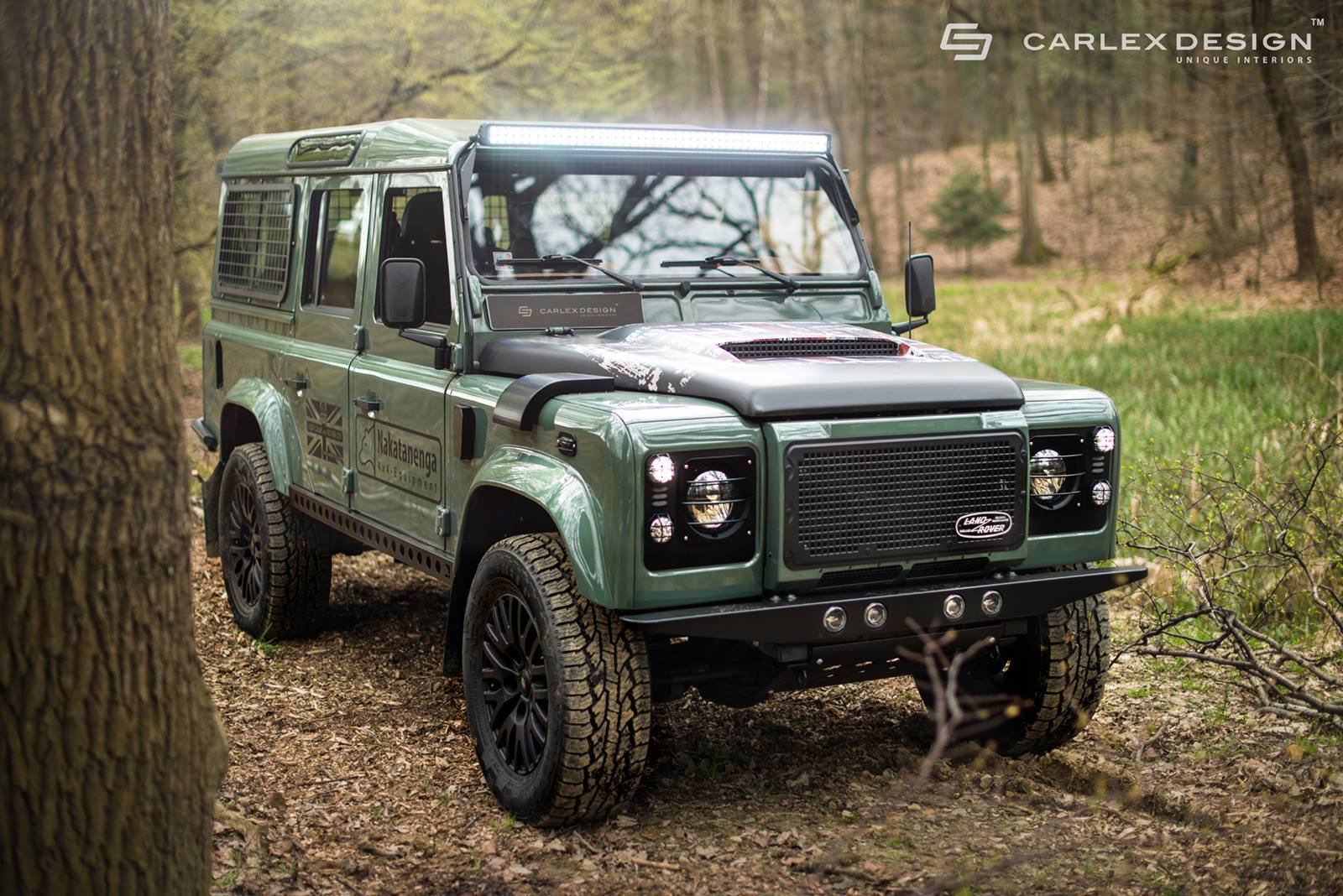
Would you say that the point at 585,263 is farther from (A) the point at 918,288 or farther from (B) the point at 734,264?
(A) the point at 918,288

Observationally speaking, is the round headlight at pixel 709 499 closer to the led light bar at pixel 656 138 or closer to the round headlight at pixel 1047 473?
the round headlight at pixel 1047 473

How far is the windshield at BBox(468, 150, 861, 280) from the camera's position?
5332 mm

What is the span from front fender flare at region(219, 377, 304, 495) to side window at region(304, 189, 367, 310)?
549mm

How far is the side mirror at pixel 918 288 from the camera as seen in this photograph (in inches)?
229

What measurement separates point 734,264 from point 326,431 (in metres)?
2.06

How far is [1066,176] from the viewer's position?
1582 inches

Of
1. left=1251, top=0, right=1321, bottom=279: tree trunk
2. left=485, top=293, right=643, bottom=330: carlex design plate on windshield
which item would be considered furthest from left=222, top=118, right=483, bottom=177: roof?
left=1251, top=0, right=1321, bottom=279: tree trunk

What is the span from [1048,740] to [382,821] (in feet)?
8.04

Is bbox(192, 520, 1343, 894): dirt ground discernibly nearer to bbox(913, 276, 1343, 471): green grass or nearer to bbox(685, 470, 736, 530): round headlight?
bbox(685, 470, 736, 530): round headlight

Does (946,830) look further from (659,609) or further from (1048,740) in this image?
(659,609)

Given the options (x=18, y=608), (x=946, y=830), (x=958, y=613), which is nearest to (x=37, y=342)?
(x=18, y=608)

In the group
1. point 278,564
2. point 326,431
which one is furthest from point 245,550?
point 326,431

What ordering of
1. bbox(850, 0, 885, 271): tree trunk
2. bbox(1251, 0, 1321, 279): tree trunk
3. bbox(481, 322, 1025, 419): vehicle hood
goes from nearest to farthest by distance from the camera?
bbox(481, 322, 1025, 419): vehicle hood, bbox(1251, 0, 1321, 279): tree trunk, bbox(850, 0, 885, 271): tree trunk

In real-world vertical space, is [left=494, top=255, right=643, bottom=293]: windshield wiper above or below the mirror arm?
above
